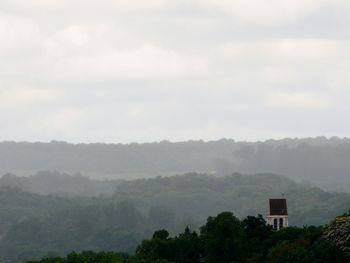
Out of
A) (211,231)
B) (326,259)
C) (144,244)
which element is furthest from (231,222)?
(326,259)

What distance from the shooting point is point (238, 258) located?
587ft

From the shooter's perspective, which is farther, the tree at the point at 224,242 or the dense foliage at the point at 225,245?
the tree at the point at 224,242

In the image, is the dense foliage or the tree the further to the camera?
the tree

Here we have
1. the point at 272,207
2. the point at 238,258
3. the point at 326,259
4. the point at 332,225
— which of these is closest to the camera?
the point at 326,259

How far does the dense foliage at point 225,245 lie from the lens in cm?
17312

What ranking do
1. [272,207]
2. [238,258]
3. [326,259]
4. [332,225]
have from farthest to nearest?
[272,207]
[238,258]
[332,225]
[326,259]

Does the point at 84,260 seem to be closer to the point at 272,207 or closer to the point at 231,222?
the point at 231,222

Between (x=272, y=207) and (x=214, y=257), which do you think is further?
(x=272, y=207)

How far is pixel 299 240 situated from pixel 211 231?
14.2m

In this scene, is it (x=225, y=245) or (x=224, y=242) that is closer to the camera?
(x=225, y=245)

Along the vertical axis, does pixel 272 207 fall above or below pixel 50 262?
above

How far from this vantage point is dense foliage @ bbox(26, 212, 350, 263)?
568ft

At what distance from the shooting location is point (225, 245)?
586 ft

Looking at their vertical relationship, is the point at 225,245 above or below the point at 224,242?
below
